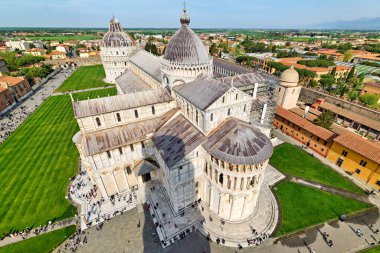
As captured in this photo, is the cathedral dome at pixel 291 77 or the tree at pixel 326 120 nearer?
the tree at pixel 326 120

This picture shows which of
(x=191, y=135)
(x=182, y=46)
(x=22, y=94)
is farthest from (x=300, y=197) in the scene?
(x=22, y=94)

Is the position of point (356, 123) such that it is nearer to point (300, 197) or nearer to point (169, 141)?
point (300, 197)

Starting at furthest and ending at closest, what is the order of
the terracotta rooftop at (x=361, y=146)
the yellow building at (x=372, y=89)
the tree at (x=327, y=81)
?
the tree at (x=327, y=81) < the yellow building at (x=372, y=89) < the terracotta rooftop at (x=361, y=146)

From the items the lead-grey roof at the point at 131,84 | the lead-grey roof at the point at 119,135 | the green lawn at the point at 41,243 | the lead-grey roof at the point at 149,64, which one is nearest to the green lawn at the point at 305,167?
the lead-grey roof at the point at 119,135

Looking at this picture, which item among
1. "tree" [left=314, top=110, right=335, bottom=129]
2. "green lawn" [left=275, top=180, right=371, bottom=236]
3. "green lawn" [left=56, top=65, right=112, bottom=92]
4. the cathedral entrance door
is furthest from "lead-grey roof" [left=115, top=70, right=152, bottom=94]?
"tree" [left=314, top=110, right=335, bottom=129]

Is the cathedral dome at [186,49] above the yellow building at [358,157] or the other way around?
above

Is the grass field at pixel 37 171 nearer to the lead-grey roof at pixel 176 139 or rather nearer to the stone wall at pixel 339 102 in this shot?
the lead-grey roof at pixel 176 139
